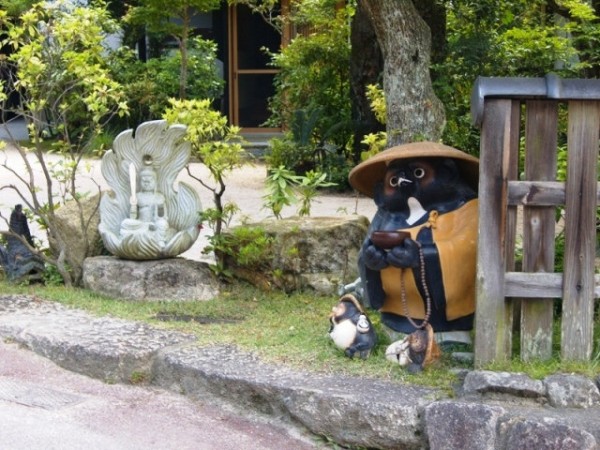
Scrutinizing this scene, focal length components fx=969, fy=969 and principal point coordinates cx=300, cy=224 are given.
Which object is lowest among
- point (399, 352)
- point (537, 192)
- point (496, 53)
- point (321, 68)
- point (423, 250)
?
point (399, 352)

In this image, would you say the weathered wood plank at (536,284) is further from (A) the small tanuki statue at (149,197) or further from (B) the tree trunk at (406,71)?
(A) the small tanuki statue at (149,197)

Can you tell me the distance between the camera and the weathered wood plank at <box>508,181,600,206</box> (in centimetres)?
456

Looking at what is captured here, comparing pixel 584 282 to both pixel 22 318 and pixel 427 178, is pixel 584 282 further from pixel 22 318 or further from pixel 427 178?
pixel 22 318

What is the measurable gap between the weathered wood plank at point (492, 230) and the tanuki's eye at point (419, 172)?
1.73ft

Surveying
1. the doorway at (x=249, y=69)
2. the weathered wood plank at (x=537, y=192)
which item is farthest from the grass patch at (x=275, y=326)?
the doorway at (x=249, y=69)

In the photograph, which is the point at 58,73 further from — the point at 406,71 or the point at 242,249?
the point at 406,71

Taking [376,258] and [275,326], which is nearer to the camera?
[376,258]

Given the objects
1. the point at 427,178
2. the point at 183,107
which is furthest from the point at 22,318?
the point at 427,178

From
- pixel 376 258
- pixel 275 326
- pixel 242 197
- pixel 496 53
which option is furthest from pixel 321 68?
pixel 376 258

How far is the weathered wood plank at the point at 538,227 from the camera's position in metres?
4.57

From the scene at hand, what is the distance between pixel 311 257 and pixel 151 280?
1.12 metres

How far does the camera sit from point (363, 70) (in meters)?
12.8

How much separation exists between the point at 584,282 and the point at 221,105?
1496 centimetres

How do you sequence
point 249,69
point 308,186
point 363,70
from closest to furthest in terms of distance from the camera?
point 308,186, point 363,70, point 249,69
